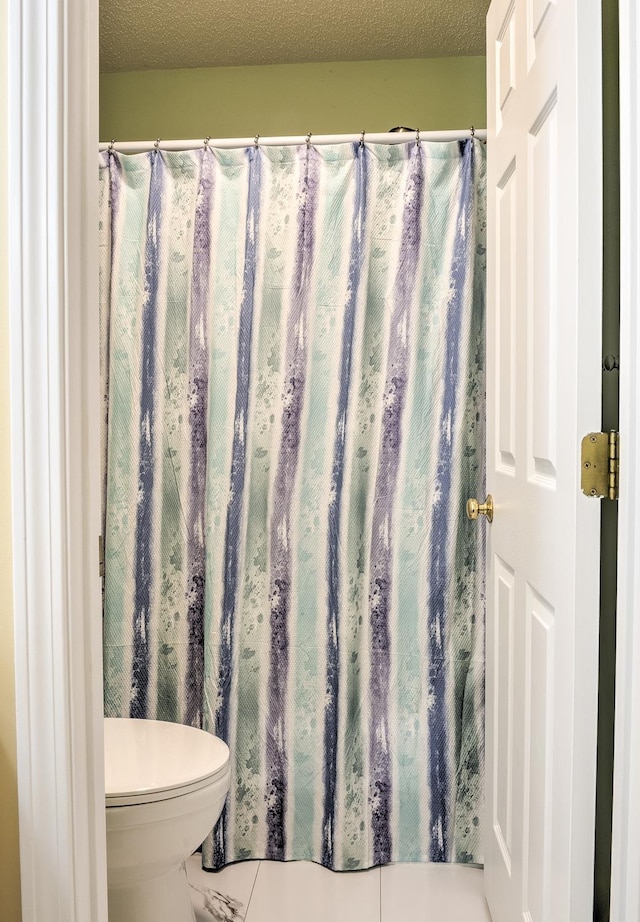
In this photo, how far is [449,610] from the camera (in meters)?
2.09

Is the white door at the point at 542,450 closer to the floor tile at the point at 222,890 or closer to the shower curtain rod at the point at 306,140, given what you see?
the shower curtain rod at the point at 306,140

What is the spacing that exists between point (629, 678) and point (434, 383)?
49.5 inches

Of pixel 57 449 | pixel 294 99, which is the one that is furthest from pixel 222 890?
pixel 294 99

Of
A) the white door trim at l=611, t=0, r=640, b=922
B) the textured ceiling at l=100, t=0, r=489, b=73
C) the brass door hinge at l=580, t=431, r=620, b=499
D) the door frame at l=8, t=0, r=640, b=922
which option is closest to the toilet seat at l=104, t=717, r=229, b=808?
the door frame at l=8, t=0, r=640, b=922

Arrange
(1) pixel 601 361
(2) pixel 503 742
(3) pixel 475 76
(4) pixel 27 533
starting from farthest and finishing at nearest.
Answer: (3) pixel 475 76 < (2) pixel 503 742 < (1) pixel 601 361 < (4) pixel 27 533

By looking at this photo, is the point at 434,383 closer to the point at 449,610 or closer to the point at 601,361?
the point at 449,610

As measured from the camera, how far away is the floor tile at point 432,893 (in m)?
1.84

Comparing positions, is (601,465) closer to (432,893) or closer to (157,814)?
(157,814)

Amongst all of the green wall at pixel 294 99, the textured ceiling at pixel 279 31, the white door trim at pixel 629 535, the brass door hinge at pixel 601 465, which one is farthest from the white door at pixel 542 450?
the green wall at pixel 294 99

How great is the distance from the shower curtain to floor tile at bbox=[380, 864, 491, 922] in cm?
5

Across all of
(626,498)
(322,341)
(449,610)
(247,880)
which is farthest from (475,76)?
(247,880)

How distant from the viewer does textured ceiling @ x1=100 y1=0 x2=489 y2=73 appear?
7.08 ft

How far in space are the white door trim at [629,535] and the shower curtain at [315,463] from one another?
3.76 feet

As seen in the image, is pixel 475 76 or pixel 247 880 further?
pixel 475 76
